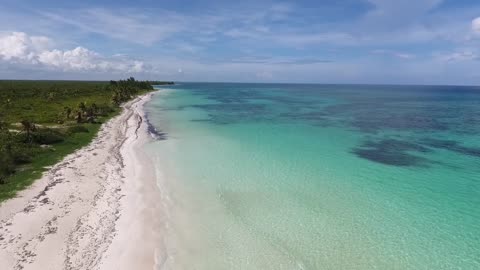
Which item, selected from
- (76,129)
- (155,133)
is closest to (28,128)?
(76,129)

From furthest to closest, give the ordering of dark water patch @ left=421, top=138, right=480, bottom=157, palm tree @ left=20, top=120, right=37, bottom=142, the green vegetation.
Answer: dark water patch @ left=421, top=138, right=480, bottom=157 < palm tree @ left=20, top=120, right=37, bottom=142 < the green vegetation

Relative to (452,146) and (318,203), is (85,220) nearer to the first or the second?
(318,203)

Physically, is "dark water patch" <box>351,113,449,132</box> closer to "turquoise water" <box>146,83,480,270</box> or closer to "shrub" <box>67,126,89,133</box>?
"turquoise water" <box>146,83,480,270</box>

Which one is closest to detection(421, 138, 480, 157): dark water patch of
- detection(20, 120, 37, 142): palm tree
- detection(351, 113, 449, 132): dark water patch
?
detection(351, 113, 449, 132): dark water patch

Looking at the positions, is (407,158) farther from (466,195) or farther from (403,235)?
(403,235)

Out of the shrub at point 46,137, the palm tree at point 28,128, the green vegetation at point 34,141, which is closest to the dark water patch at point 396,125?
the green vegetation at point 34,141

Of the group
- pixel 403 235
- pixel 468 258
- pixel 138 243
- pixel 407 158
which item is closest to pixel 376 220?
pixel 403 235
